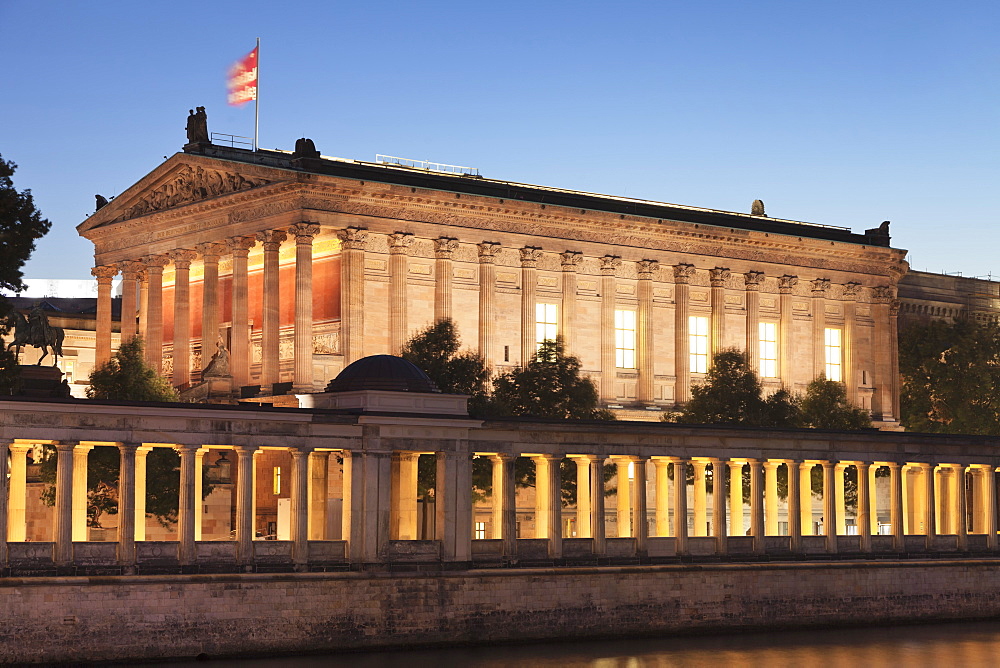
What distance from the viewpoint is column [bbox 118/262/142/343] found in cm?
9300

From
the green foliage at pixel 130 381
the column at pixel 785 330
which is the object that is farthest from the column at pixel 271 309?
the column at pixel 785 330

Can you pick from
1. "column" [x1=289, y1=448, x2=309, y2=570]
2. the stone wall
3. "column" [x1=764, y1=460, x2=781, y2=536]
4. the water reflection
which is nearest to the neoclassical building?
"column" [x1=764, y1=460, x2=781, y2=536]

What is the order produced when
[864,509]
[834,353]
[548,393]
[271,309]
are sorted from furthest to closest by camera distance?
[834,353] → [271,309] → [548,393] → [864,509]

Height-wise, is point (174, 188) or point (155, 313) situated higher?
point (174, 188)

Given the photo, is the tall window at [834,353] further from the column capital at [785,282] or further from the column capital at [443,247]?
the column capital at [443,247]

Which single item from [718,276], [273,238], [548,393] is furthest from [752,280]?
[273,238]

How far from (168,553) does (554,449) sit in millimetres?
14586

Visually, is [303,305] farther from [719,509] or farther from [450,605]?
[450,605]

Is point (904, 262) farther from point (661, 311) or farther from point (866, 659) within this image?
point (866, 659)

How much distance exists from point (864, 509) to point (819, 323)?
3455 cm

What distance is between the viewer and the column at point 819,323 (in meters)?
102

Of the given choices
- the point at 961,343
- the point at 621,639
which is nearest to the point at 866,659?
the point at 621,639

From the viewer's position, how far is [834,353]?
10406 centimetres

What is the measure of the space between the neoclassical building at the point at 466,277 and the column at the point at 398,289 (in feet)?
0.31
